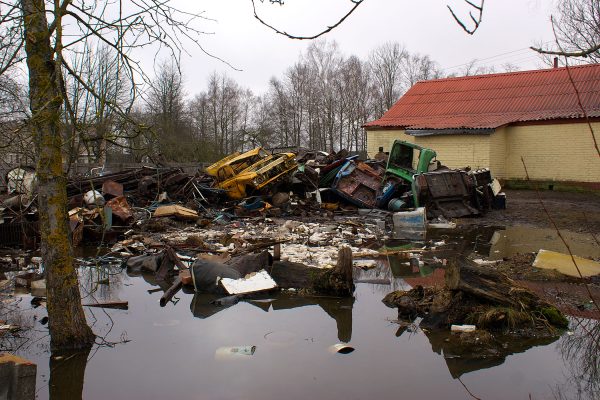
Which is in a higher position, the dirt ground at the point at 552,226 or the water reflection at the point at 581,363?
the dirt ground at the point at 552,226

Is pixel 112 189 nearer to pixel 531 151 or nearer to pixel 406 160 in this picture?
pixel 406 160

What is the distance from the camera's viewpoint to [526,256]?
888 centimetres

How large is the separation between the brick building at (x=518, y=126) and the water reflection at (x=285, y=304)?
597 inches

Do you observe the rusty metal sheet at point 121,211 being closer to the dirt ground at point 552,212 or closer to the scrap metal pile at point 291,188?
the scrap metal pile at point 291,188

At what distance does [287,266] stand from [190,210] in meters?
7.64

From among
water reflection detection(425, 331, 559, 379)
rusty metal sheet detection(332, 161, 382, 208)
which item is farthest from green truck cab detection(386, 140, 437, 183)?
water reflection detection(425, 331, 559, 379)

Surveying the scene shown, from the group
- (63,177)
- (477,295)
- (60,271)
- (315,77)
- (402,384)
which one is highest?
(315,77)

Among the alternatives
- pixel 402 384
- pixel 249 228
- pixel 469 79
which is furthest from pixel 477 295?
pixel 469 79

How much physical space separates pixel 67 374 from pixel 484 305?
432 cm

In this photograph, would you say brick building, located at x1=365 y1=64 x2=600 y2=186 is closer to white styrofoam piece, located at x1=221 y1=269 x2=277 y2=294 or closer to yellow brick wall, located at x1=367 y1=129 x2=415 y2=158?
yellow brick wall, located at x1=367 y1=129 x2=415 y2=158

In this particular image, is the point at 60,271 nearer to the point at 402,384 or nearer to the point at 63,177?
the point at 63,177

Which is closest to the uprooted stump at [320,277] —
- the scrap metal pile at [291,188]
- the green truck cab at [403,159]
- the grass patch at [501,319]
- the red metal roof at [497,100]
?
the grass patch at [501,319]

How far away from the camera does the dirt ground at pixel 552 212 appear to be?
13.4m

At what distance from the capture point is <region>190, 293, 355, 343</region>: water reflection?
631cm
